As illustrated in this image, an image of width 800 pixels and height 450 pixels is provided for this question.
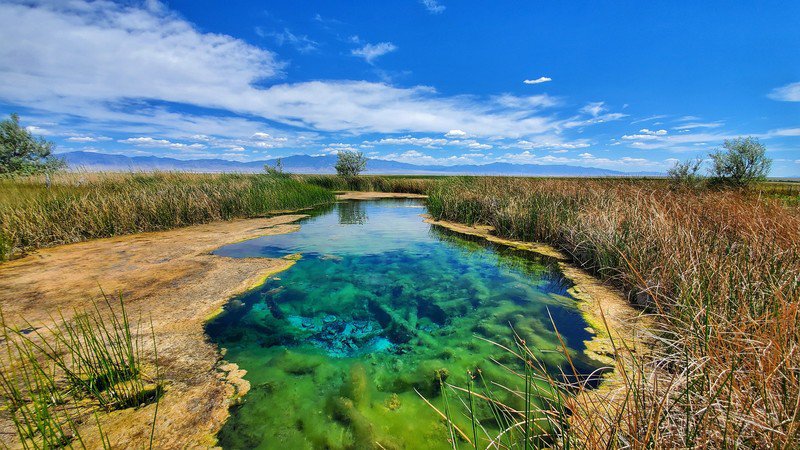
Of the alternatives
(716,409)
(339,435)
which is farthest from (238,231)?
(716,409)

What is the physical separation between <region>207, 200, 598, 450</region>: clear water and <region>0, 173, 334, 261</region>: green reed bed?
406 centimetres

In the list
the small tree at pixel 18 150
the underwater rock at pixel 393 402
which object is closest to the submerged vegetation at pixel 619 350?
the underwater rock at pixel 393 402

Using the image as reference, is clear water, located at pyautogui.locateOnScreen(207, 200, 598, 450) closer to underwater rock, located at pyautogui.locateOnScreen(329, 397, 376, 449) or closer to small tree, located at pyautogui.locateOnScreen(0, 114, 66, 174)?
underwater rock, located at pyautogui.locateOnScreen(329, 397, 376, 449)

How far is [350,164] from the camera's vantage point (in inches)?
1112

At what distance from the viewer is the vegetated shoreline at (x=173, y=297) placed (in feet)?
8.38

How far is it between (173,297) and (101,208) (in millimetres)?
6892

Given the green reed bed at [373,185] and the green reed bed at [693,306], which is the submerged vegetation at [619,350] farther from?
the green reed bed at [373,185]

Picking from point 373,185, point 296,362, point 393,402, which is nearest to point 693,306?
point 393,402

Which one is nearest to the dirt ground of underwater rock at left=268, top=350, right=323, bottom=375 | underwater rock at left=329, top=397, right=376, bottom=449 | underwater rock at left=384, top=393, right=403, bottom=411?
underwater rock at left=268, top=350, right=323, bottom=375

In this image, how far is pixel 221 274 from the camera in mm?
5988

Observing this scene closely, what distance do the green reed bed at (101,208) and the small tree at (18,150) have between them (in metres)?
9.22

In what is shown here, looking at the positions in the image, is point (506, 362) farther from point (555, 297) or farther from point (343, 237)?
point (343, 237)

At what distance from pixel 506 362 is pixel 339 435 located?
6.51ft

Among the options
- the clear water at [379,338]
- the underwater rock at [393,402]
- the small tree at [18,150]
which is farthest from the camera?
the small tree at [18,150]
